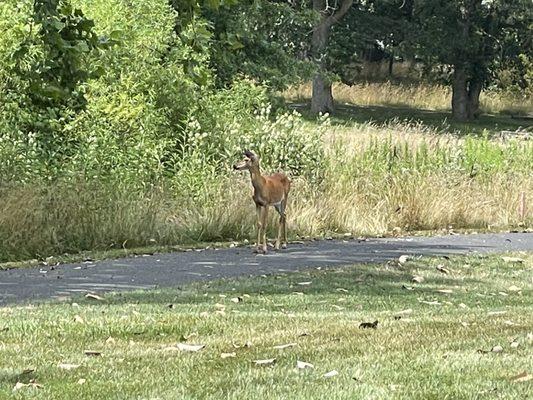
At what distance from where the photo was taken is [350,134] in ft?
76.9

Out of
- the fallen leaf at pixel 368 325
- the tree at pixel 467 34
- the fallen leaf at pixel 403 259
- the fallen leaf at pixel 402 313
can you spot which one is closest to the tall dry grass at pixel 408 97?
the tree at pixel 467 34

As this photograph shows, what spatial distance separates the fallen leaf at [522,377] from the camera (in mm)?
6484

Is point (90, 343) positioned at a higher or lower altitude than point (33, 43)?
lower

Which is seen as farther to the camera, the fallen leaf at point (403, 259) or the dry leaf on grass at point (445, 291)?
the fallen leaf at point (403, 259)

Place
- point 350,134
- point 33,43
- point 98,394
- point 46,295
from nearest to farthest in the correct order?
point 98,394 → point 46,295 → point 33,43 → point 350,134

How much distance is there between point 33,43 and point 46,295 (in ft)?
26.4

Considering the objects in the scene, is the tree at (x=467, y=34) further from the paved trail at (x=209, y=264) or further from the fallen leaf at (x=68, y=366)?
the fallen leaf at (x=68, y=366)

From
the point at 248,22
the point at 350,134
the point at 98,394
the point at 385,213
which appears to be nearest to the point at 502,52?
the point at 248,22

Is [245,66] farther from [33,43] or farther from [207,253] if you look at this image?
[207,253]

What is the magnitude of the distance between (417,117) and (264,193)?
31251 millimetres

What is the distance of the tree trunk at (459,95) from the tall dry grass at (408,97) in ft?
12.3

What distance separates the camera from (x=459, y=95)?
164ft

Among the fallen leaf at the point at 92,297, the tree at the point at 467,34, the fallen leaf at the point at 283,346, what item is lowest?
the fallen leaf at the point at 92,297

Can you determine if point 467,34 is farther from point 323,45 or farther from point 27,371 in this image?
point 27,371
